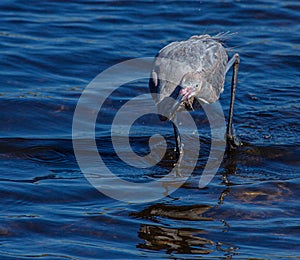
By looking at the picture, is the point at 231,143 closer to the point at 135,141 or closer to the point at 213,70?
the point at 213,70

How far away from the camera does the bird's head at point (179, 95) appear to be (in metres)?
6.75

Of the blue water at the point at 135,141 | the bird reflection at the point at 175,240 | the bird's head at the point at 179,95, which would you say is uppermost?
the bird's head at the point at 179,95

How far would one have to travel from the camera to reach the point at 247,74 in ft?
31.4

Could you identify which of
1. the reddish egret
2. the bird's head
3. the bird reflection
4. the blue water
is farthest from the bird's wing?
the bird reflection

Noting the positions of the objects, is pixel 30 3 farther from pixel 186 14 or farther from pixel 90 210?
pixel 90 210

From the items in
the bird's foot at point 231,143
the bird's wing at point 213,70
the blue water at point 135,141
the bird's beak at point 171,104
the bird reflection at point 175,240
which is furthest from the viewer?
the bird's foot at point 231,143

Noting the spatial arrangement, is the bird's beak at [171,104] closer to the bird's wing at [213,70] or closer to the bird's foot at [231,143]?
the bird's wing at [213,70]

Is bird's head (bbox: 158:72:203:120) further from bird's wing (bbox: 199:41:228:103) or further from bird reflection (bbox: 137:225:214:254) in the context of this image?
bird reflection (bbox: 137:225:214:254)

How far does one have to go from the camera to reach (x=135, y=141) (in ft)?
24.8

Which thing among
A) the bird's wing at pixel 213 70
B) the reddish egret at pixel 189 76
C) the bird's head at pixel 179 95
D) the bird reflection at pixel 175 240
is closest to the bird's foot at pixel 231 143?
the reddish egret at pixel 189 76

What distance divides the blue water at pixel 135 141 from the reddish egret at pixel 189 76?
1.80ft

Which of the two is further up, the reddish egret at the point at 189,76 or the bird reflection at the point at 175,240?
the reddish egret at the point at 189,76

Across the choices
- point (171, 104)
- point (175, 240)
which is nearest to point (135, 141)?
point (171, 104)

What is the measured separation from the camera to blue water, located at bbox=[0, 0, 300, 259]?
5559 mm
